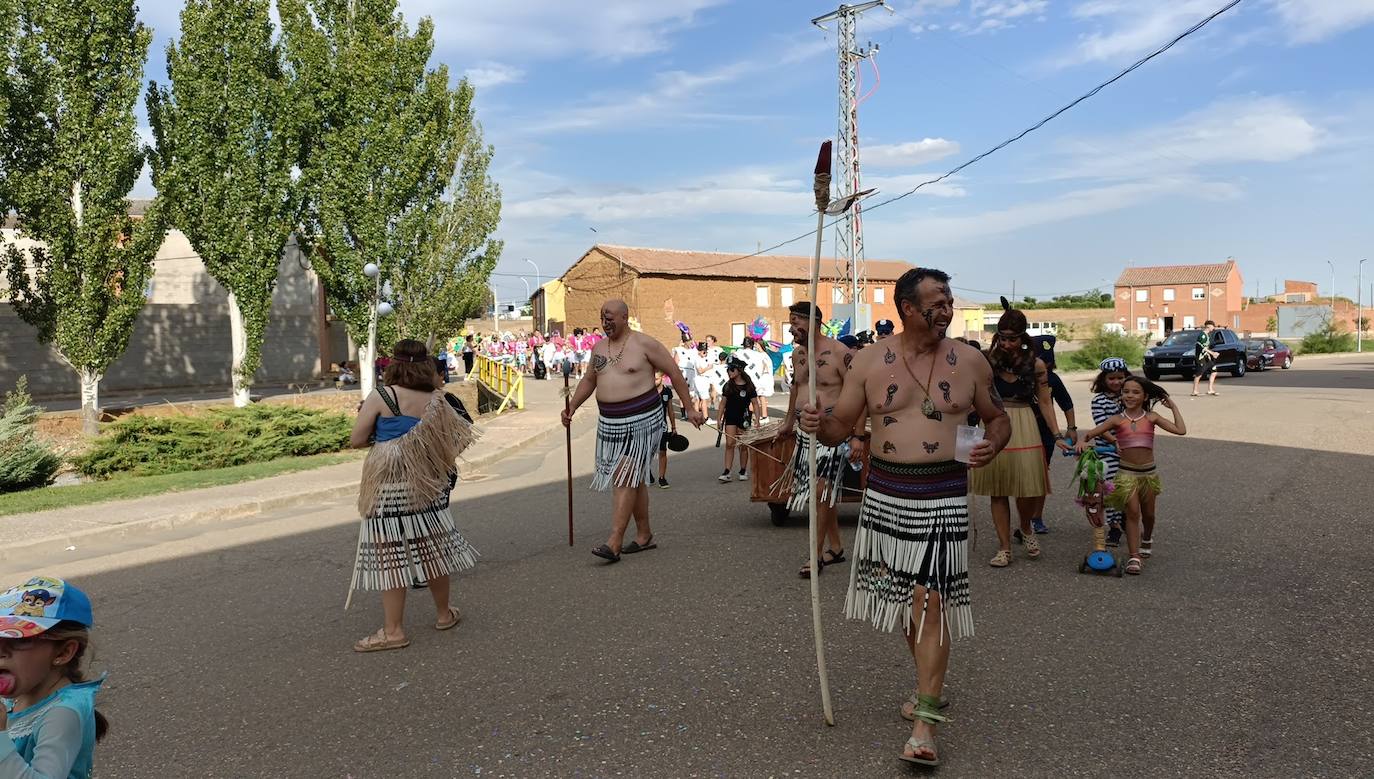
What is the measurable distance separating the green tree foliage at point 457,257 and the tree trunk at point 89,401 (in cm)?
754

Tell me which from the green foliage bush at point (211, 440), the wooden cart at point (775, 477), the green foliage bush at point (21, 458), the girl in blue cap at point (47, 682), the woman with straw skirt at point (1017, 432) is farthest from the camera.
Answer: the green foliage bush at point (211, 440)

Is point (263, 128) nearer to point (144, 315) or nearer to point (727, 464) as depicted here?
point (144, 315)

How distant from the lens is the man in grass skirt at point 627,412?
7246mm

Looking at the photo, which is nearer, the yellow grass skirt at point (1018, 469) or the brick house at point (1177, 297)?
the yellow grass skirt at point (1018, 469)

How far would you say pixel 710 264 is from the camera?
59594mm

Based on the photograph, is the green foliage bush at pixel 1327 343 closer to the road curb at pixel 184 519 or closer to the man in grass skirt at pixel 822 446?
the road curb at pixel 184 519

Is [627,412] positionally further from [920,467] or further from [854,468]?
[920,467]

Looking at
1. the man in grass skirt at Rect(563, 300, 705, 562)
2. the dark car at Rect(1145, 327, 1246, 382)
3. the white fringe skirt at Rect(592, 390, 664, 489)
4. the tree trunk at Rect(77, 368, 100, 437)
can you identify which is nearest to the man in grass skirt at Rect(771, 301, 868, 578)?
the man in grass skirt at Rect(563, 300, 705, 562)

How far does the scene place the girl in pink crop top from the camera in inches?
255

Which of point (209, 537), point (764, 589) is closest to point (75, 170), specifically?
point (209, 537)

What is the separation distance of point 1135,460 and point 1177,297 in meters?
95.0

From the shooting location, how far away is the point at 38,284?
20.9 m

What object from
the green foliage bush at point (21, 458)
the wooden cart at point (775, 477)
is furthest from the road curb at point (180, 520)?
the wooden cart at point (775, 477)

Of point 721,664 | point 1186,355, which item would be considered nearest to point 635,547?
point 721,664
